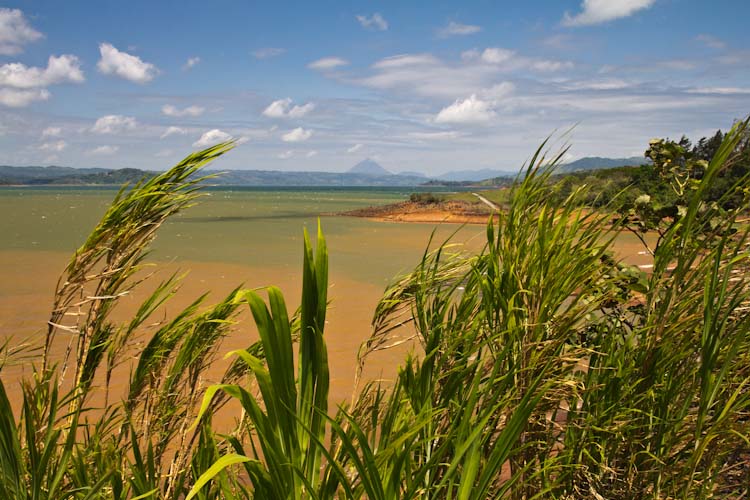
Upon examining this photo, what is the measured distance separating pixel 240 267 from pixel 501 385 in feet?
49.5

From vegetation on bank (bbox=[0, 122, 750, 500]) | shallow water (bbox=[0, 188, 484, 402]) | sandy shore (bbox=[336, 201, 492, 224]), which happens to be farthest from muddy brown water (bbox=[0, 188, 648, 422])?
sandy shore (bbox=[336, 201, 492, 224])

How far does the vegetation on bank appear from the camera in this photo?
1.05 m

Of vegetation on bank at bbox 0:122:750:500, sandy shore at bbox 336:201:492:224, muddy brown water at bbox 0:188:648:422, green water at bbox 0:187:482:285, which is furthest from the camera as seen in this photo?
sandy shore at bbox 336:201:492:224

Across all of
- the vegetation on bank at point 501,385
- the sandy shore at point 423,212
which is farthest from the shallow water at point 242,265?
the sandy shore at point 423,212

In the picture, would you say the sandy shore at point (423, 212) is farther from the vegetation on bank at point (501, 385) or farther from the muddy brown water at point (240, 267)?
the vegetation on bank at point (501, 385)

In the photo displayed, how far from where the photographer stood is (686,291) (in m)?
1.57

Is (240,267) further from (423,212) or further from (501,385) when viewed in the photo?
(423,212)

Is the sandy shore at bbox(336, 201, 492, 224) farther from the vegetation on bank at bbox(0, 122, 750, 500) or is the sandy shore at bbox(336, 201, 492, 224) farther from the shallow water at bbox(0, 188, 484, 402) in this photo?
the vegetation on bank at bbox(0, 122, 750, 500)

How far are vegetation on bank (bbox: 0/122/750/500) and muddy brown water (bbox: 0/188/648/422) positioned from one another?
0.39 m

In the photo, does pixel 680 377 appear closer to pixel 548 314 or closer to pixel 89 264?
pixel 548 314

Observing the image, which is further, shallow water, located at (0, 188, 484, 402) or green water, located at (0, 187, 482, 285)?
green water, located at (0, 187, 482, 285)

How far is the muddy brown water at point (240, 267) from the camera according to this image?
805cm

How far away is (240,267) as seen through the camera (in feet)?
51.5

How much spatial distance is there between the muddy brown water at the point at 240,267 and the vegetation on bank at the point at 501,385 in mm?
392
